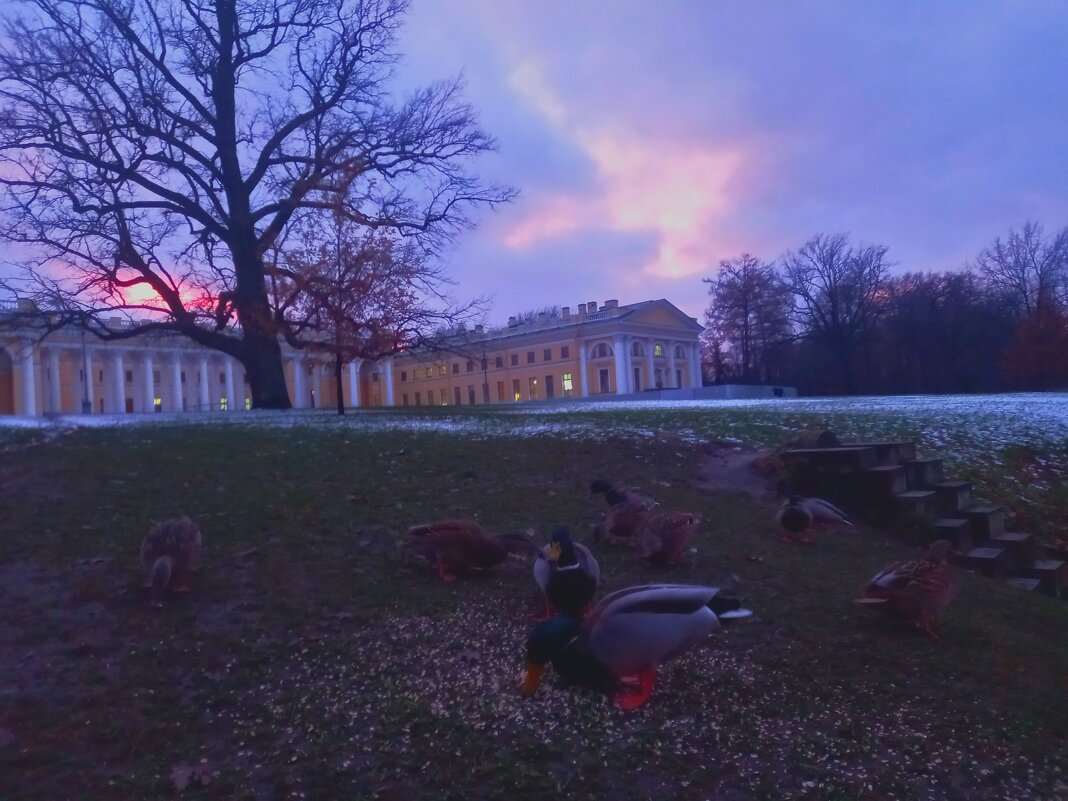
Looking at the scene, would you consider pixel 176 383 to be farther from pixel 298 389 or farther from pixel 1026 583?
pixel 1026 583

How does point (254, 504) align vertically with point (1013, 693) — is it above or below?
above

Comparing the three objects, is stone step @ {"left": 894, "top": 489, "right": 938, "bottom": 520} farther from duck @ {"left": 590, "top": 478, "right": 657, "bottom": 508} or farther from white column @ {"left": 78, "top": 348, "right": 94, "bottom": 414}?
white column @ {"left": 78, "top": 348, "right": 94, "bottom": 414}

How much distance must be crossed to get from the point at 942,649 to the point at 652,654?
2.29m

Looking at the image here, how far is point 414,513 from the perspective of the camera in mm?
8086

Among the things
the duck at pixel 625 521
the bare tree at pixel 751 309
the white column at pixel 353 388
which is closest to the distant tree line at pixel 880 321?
the bare tree at pixel 751 309

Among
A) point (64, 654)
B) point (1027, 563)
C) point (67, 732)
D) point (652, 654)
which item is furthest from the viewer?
point (1027, 563)

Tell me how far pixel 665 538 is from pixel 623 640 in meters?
2.34

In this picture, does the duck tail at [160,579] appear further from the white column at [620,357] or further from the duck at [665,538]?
the white column at [620,357]

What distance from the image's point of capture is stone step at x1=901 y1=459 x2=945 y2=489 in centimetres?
Answer: 975

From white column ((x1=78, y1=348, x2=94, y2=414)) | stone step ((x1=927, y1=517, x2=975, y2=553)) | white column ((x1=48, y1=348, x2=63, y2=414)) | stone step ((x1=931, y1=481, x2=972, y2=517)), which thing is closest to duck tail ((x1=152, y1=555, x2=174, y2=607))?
stone step ((x1=927, y1=517, x2=975, y2=553))

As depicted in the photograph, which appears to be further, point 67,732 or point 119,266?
point 119,266

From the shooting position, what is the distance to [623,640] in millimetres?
4500

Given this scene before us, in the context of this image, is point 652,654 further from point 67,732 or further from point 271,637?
point 67,732

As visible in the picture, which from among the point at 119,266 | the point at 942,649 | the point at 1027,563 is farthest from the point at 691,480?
the point at 119,266
